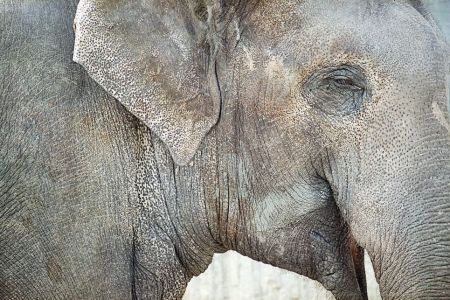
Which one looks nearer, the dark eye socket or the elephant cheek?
the dark eye socket

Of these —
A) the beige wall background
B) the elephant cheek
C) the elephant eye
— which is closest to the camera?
the elephant eye

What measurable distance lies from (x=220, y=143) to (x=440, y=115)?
65 cm

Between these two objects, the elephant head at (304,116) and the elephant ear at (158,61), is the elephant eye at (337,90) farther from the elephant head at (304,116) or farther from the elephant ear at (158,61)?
the elephant ear at (158,61)

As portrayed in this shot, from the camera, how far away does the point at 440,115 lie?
274 centimetres

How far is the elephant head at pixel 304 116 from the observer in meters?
2.73

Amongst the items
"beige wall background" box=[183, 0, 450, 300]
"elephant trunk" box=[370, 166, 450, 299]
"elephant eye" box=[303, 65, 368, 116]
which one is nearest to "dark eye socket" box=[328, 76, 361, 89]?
"elephant eye" box=[303, 65, 368, 116]

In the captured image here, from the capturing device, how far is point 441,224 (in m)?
2.67

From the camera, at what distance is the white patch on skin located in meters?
2.73

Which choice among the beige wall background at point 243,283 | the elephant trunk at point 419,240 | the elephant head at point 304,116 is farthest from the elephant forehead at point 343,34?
the beige wall background at point 243,283

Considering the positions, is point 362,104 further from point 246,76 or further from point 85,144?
point 85,144

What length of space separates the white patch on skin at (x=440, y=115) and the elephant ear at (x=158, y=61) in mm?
615

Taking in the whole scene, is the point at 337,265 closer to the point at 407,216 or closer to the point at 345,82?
the point at 407,216

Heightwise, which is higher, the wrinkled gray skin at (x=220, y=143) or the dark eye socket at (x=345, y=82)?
the dark eye socket at (x=345, y=82)

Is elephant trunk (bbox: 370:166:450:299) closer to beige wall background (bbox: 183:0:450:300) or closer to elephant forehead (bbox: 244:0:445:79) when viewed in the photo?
elephant forehead (bbox: 244:0:445:79)
